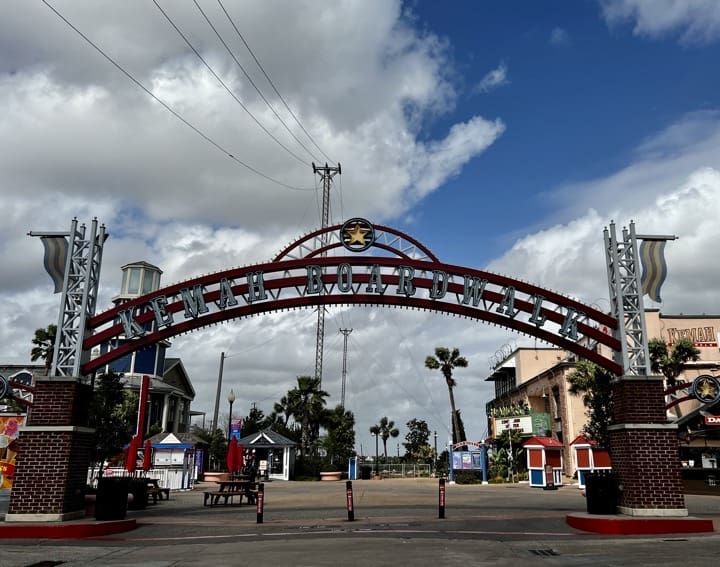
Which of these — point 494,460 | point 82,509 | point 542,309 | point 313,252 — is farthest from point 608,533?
point 494,460

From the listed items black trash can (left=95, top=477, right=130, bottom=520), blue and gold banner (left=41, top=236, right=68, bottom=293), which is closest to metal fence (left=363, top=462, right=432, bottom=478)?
black trash can (left=95, top=477, right=130, bottom=520)

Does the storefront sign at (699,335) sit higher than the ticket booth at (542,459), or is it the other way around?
the storefront sign at (699,335)

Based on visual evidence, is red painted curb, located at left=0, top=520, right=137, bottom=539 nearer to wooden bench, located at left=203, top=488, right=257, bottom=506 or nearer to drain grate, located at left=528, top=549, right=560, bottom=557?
wooden bench, located at left=203, top=488, right=257, bottom=506

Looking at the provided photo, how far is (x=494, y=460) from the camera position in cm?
4712

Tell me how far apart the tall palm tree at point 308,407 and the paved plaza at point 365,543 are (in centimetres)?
3343

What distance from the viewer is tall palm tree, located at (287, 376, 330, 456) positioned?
2105 inches

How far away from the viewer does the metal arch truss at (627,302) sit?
54.4 ft

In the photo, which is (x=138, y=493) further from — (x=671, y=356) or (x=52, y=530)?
(x=671, y=356)

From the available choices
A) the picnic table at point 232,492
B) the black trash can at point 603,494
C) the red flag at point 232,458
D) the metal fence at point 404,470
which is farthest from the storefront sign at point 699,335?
the red flag at point 232,458

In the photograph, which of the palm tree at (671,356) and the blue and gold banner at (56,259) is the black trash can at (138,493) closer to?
the blue and gold banner at (56,259)

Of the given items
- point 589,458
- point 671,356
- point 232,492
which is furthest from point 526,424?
point 232,492

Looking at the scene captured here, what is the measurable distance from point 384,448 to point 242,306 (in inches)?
3278

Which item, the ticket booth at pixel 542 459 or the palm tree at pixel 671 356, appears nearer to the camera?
the ticket booth at pixel 542 459

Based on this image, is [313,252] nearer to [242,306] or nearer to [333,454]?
[242,306]
